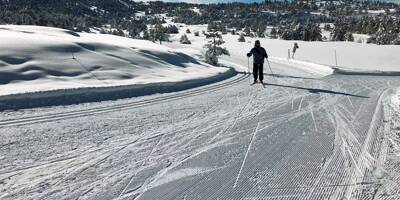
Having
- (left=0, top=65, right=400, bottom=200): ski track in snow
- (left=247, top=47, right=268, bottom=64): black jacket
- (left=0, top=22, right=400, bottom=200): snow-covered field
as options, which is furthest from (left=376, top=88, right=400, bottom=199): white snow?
(left=247, top=47, right=268, bottom=64): black jacket

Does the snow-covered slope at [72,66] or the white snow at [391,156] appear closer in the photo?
the white snow at [391,156]

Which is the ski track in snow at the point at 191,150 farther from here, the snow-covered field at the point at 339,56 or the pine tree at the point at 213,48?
the snow-covered field at the point at 339,56

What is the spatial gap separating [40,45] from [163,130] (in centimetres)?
820

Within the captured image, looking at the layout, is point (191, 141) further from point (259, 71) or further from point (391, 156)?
point (259, 71)

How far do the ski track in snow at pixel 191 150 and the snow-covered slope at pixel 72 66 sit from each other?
182 cm

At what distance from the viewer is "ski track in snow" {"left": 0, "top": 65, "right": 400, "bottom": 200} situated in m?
5.57

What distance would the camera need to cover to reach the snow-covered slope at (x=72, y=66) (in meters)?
11.7

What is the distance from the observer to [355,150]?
7.48m

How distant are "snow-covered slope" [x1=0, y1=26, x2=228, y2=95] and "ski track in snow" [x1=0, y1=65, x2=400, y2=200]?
5.99ft

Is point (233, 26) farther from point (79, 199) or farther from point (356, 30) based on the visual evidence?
point (79, 199)

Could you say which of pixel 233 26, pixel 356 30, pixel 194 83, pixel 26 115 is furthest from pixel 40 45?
pixel 233 26

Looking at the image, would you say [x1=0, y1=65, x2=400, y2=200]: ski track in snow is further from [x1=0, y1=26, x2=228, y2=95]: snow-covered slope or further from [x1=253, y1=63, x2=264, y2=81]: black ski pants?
[x1=253, y1=63, x2=264, y2=81]: black ski pants

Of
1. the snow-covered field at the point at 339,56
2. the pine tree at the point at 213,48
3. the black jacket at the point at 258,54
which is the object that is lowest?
the snow-covered field at the point at 339,56

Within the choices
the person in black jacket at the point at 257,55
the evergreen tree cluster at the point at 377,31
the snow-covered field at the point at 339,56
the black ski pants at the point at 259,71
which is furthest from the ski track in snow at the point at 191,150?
the evergreen tree cluster at the point at 377,31
